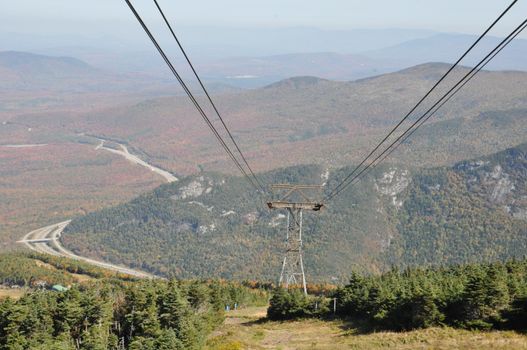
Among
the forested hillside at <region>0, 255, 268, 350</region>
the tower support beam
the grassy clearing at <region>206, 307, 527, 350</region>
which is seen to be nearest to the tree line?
the grassy clearing at <region>206, 307, 527, 350</region>

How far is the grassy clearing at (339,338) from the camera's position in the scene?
36.3 m

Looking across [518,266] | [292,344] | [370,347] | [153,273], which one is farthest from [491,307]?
[153,273]

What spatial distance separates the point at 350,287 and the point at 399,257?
132m

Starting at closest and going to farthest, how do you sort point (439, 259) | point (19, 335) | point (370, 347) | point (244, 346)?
point (370, 347)
point (244, 346)
point (19, 335)
point (439, 259)

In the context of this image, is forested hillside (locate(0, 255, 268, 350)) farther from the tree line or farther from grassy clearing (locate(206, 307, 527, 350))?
the tree line

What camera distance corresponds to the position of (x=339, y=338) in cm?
4641

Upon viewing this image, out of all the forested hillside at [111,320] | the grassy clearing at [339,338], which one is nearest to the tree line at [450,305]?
the grassy clearing at [339,338]

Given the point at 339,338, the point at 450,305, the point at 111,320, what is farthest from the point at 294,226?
the point at 111,320

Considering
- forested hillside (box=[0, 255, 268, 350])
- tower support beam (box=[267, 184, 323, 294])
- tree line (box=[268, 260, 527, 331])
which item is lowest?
forested hillside (box=[0, 255, 268, 350])

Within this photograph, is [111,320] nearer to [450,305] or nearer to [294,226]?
[294,226]

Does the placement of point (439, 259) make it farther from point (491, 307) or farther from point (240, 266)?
point (491, 307)

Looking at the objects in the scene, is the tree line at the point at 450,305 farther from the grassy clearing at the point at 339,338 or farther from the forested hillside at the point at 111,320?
the forested hillside at the point at 111,320

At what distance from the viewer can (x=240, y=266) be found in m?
187

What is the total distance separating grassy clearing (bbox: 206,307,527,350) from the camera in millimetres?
36312
